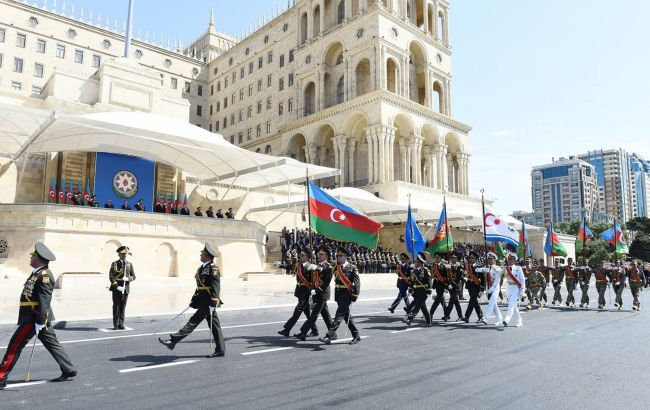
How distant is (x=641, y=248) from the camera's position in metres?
65.9

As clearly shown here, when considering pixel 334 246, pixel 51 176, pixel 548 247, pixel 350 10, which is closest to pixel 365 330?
pixel 548 247

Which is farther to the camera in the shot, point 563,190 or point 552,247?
point 563,190

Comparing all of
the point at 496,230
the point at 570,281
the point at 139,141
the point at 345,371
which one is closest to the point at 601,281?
the point at 570,281

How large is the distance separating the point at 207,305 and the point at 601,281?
51.7 ft

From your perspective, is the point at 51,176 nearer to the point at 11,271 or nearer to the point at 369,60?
the point at 11,271

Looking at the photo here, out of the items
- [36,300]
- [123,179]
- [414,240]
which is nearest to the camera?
[36,300]

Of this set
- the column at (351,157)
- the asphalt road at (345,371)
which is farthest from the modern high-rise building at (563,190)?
the asphalt road at (345,371)

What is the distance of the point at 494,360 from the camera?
816 centimetres

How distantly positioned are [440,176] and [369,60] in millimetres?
15256

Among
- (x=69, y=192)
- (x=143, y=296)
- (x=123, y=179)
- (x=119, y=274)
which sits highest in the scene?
(x=123, y=179)

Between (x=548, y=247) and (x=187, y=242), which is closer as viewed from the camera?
(x=548, y=247)

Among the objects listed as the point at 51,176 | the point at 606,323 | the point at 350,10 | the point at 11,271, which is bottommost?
the point at 606,323

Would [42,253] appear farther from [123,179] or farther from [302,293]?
[123,179]

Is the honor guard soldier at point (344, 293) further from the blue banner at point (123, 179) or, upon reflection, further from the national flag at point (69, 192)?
the blue banner at point (123, 179)
